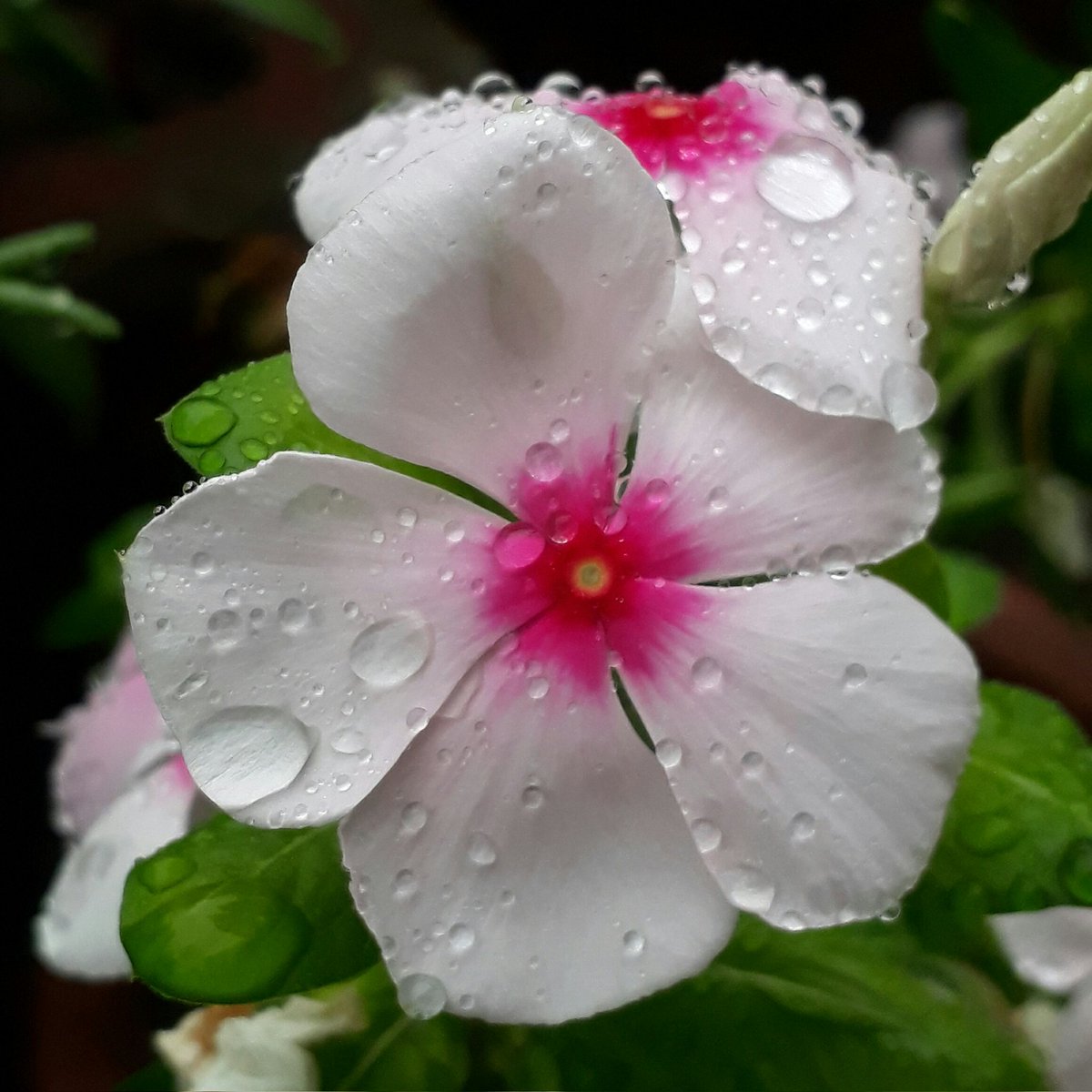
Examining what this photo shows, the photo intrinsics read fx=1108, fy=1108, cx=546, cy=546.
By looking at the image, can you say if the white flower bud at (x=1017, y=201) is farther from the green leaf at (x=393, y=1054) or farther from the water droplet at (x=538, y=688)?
the green leaf at (x=393, y=1054)

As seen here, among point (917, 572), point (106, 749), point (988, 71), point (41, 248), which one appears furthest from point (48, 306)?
point (988, 71)

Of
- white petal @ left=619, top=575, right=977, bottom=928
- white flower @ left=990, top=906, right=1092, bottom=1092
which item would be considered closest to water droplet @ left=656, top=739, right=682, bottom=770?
→ white petal @ left=619, top=575, right=977, bottom=928

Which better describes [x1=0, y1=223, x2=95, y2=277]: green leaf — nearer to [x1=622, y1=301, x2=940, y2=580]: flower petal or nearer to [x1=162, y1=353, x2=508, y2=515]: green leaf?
[x1=162, y1=353, x2=508, y2=515]: green leaf

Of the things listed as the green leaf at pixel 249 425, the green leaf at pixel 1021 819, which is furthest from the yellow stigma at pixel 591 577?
the green leaf at pixel 1021 819

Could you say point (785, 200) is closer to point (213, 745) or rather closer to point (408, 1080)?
point (213, 745)

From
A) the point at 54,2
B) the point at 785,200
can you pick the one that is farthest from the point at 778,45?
the point at 785,200
